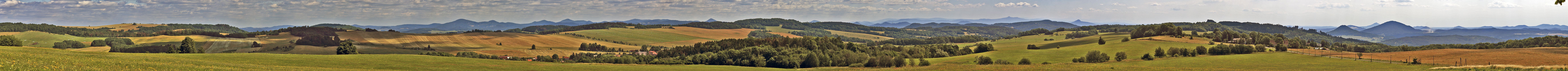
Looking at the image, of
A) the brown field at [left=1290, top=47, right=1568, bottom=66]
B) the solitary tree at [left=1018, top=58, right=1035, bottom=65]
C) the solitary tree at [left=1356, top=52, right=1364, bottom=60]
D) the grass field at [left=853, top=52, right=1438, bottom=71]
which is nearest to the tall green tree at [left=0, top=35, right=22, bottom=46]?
the grass field at [left=853, top=52, right=1438, bottom=71]

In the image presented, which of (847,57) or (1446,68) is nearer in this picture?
(1446,68)

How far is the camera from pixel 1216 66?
6094 centimetres

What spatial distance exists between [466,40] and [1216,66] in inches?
5718

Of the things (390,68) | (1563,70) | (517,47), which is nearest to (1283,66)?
(1563,70)

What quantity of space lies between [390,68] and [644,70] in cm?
1702

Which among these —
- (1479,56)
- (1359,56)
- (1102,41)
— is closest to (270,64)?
(1359,56)

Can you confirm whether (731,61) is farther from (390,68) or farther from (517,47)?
(517,47)

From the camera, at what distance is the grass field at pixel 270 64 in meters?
30.3

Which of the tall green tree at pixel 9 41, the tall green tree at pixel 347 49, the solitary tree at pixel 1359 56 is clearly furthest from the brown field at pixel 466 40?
the solitary tree at pixel 1359 56

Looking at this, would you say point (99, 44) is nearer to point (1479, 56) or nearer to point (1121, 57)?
point (1121, 57)

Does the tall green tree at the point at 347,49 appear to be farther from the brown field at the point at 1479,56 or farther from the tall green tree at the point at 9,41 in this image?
the brown field at the point at 1479,56

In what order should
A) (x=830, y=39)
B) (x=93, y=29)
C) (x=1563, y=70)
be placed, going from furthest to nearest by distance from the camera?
1. (x=93, y=29)
2. (x=830, y=39)
3. (x=1563, y=70)

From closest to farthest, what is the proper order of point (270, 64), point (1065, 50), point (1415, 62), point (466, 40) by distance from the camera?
1. point (270, 64)
2. point (1415, 62)
3. point (1065, 50)
4. point (466, 40)

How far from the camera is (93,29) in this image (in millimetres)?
172125
